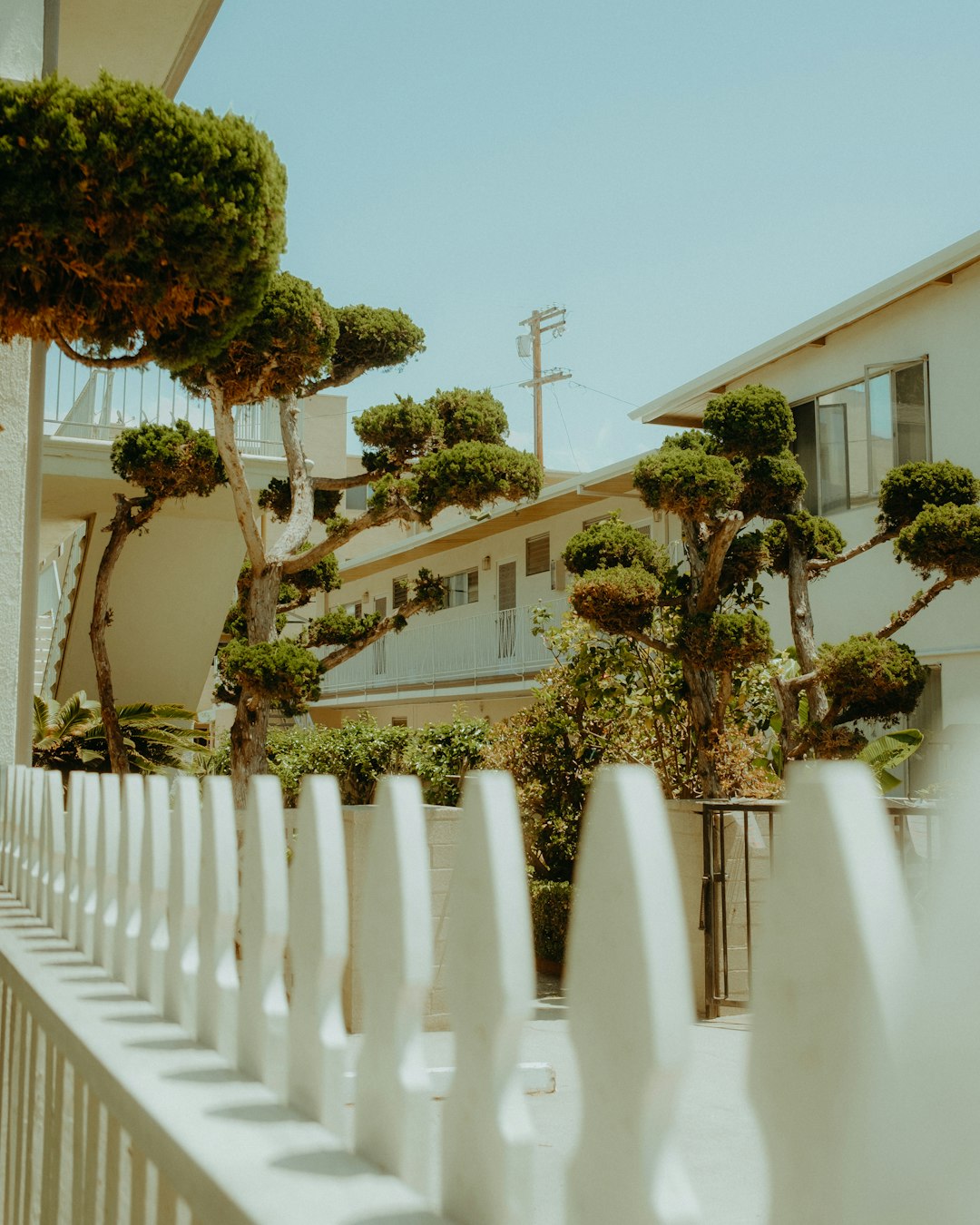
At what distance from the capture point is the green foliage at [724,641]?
359 inches

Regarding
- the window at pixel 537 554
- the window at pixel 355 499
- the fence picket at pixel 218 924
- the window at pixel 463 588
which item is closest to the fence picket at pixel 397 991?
the fence picket at pixel 218 924

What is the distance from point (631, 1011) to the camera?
0.87 metres

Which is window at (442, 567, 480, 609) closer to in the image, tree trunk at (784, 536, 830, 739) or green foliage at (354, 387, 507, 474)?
green foliage at (354, 387, 507, 474)

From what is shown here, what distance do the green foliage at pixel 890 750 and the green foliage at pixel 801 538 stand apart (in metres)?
2.33

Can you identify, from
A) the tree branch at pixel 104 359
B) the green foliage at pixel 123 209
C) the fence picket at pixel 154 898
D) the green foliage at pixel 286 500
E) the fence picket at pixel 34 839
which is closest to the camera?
the fence picket at pixel 154 898

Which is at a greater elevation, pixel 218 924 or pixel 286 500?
pixel 286 500

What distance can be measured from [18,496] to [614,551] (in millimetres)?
5183

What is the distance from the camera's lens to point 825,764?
0.75 meters

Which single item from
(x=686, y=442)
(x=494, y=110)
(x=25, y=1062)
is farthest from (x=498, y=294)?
(x=25, y=1062)

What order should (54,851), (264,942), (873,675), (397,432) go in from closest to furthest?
(264,942) < (54,851) < (873,675) < (397,432)

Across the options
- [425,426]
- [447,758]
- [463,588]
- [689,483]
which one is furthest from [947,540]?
[463,588]

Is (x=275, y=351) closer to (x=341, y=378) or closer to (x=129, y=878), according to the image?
(x=341, y=378)

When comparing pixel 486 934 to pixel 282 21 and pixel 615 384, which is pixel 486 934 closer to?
pixel 282 21

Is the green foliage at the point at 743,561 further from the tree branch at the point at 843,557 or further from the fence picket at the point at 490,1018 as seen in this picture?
the fence picket at the point at 490,1018
